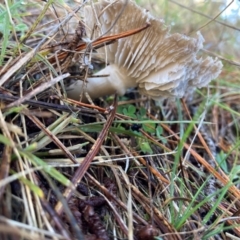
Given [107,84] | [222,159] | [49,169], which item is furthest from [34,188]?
[222,159]

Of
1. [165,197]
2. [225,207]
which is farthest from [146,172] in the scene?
[225,207]

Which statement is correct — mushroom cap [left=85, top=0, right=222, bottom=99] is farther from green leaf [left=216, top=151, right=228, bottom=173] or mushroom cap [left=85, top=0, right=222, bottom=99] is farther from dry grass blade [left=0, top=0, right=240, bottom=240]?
green leaf [left=216, top=151, right=228, bottom=173]

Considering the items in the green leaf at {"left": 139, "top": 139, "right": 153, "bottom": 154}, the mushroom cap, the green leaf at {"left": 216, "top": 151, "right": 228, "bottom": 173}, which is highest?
the mushroom cap

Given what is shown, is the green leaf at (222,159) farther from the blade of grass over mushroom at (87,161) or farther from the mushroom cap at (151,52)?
the blade of grass over mushroom at (87,161)

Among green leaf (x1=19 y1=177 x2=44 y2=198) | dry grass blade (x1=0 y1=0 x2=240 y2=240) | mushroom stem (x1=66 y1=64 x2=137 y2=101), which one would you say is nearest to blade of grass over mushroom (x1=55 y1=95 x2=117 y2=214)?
dry grass blade (x1=0 y1=0 x2=240 y2=240)

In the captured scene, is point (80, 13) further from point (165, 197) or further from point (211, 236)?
point (211, 236)

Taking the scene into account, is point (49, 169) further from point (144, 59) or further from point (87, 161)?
point (144, 59)

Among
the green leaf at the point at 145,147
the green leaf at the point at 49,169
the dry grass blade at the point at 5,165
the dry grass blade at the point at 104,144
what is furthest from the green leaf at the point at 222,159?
the dry grass blade at the point at 5,165
